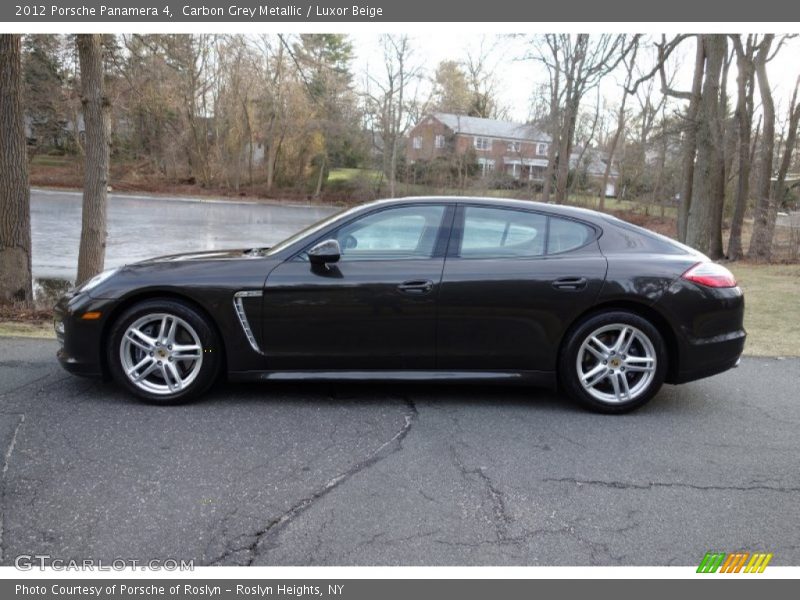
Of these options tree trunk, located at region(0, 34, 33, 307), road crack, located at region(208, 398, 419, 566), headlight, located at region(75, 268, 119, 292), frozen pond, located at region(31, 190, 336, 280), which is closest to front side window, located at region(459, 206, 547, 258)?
road crack, located at region(208, 398, 419, 566)

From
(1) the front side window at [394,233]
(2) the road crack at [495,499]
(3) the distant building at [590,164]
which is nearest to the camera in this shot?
(2) the road crack at [495,499]

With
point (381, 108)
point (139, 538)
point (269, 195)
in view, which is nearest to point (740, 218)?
point (139, 538)

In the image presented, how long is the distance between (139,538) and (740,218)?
21302mm

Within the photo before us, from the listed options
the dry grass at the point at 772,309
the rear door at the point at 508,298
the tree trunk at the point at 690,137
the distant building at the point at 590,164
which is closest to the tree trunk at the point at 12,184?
the rear door at the point at 508,298

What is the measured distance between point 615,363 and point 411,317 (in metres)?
1.44

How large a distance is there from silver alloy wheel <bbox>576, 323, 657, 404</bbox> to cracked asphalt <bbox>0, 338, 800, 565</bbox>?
182mm

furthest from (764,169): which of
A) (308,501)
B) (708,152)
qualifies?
(308,501)

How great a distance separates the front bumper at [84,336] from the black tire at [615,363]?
10.3ft

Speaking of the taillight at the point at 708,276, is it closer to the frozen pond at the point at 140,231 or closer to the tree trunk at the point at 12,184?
the tree trunk at the point at 12,184

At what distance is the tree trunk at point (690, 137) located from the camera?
61.3 feet

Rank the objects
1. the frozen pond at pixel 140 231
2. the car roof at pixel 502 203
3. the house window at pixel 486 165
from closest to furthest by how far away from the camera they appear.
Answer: the car roof at pixel 502 203
the frozen pond at pixel 140 231
the house window at pixel 486 165

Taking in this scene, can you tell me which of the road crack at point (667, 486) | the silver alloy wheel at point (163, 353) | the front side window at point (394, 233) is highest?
the front side window at point (394, 233)

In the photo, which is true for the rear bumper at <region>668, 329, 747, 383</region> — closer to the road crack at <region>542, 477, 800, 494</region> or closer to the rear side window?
the rear side window

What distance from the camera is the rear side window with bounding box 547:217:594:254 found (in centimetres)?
458
